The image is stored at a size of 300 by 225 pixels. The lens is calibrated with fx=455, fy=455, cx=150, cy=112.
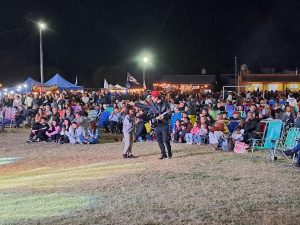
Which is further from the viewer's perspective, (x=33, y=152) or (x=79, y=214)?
(x=33, y=152)

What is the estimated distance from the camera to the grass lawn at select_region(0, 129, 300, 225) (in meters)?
6.26

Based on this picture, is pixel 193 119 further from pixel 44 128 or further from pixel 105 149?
pixel 44 128

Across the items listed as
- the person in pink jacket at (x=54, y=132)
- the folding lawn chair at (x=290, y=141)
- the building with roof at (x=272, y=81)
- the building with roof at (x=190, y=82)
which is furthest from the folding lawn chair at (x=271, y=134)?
the building with roof at (x=190, y=82)

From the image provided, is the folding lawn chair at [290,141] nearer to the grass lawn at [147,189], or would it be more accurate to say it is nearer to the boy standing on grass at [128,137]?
the grass lawn at [147,189]

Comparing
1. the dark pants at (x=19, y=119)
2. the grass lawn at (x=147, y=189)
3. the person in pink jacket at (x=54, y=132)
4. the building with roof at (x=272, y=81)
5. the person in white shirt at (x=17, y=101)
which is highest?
the building with roof at (x=272, y=81)

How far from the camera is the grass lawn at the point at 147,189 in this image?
6.26 metres

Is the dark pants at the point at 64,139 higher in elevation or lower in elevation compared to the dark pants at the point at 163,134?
lower

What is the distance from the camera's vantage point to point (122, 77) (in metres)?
78.9

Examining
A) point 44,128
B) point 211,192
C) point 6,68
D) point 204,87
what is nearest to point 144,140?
point 44,128

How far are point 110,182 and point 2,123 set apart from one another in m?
12.9

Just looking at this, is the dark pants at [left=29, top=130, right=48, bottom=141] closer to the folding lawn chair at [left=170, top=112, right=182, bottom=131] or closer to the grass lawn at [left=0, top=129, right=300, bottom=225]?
the grass lawn at [left=0, top=129, right=300, bottom=225]

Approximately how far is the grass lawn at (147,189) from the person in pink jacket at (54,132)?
2792 mm

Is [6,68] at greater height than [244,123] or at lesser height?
greater

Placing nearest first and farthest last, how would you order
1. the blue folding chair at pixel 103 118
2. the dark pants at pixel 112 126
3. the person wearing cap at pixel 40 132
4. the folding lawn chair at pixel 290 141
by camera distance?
1. the folding lawn chair at pixel 290 141
2. the person wearing cap at pixel 40 132
3. the dark pants at pixel 112 126
4. the blue folding chair at pixel 103 118
